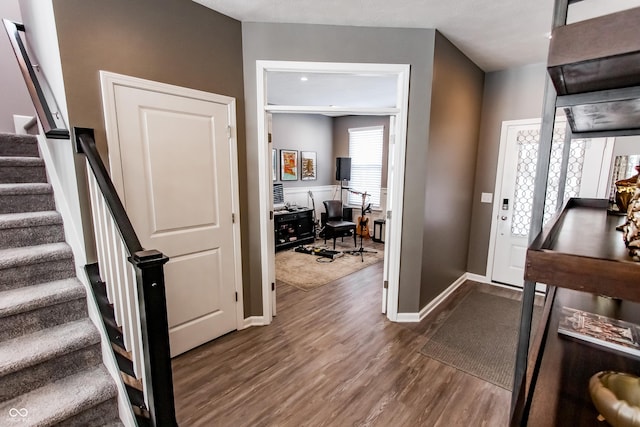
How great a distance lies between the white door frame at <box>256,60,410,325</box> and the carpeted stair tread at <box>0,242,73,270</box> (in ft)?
4.56

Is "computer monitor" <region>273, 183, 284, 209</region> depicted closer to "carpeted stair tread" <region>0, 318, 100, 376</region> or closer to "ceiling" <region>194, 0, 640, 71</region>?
"ceiling" <region>194, 0, 640, 71</region>

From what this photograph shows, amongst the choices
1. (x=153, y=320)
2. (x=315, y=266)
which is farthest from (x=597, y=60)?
(x=315, y=266)

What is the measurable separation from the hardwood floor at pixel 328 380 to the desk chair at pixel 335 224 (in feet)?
7.83

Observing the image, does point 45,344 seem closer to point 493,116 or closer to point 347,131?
point 493,116

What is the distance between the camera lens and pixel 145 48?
2002 mm

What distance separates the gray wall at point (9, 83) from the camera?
2975 millimetres

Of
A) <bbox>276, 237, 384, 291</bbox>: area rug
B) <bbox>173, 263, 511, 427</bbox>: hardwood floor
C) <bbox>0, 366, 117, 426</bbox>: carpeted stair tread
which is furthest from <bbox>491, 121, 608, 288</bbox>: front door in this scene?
<bbox>0, 366, 117, 426</bbox>: carpeted stair tread

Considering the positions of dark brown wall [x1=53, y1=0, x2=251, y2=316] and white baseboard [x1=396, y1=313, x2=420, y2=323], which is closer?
dark brown wall [x1=53, y1=0, x2=251, y2=316]

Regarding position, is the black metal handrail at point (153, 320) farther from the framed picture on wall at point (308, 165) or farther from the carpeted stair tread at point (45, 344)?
the framed picture on wall at point (308, 165)

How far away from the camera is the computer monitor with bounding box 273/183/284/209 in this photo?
5801mm

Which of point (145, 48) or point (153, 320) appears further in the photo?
point (145, 48)

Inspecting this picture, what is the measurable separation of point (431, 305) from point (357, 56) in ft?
8.44

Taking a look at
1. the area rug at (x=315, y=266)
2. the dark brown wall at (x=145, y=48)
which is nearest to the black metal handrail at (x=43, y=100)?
the dark brown wall at (x=145, y=48)

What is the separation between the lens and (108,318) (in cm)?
161
